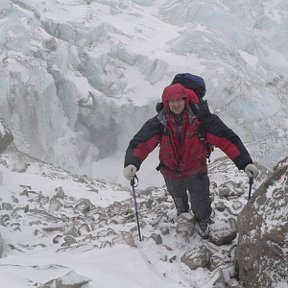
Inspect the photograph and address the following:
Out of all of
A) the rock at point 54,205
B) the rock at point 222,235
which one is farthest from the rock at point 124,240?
the rock at point 54,205

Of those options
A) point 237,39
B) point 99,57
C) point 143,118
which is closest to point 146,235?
point 143,118

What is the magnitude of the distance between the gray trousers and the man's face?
622 millimetres

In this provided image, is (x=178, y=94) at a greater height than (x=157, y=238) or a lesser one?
greater

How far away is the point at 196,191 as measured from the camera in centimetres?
377

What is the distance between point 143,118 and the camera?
86.1 feet

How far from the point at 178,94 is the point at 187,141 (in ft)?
1.31

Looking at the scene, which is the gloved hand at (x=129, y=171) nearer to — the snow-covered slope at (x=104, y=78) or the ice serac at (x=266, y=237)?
the ice serac at (x=266, y=237)

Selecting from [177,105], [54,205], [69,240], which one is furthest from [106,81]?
[177,105]

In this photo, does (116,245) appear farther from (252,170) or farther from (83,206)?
(83,206)

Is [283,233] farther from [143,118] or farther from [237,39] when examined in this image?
[237,39]

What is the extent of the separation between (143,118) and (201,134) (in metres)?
22.8

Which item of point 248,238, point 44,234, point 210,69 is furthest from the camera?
point 210,69

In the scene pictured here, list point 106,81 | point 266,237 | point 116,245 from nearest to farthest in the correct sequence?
point 266,237 → point 116,245 → point 106,81

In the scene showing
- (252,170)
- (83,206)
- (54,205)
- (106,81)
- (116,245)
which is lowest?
(106,81)
